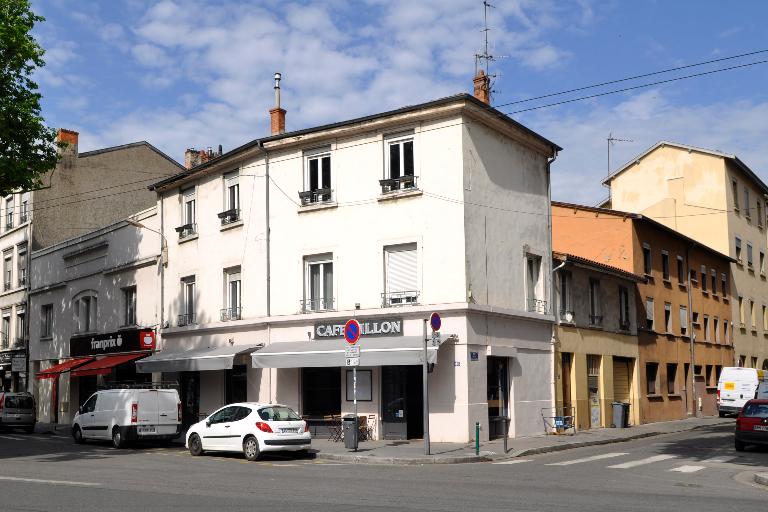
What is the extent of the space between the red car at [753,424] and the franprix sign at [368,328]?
9.37 metres

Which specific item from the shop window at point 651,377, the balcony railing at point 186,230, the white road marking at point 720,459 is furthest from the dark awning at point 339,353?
the shop window at point 651,377

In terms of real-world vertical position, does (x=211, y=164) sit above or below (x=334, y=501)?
above

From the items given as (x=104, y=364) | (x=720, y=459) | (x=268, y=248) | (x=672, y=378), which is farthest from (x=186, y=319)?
(x=672, y=378)

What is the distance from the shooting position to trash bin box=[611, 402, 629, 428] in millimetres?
30094

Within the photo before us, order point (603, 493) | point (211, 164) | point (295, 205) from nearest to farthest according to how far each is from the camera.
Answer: point (603, 493) → point (295, 205) → point (211, 164)

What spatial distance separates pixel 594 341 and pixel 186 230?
15.7 metres

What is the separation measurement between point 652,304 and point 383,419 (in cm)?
1636

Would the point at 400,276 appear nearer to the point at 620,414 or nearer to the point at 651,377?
the point at 620,414

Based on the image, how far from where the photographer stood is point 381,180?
2436 cm

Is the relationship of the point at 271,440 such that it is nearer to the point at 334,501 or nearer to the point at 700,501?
the point at 334,501

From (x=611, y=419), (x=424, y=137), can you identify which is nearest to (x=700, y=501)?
(x=424, y=137)

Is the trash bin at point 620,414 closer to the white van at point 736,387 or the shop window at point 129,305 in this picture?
the white van at point 736,387

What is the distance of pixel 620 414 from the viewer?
98.9ft

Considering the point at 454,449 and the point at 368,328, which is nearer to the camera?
the point at 454,449
